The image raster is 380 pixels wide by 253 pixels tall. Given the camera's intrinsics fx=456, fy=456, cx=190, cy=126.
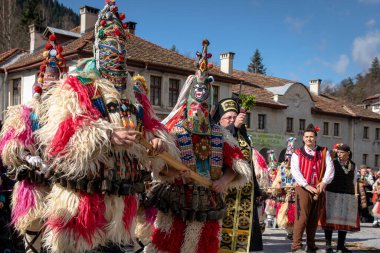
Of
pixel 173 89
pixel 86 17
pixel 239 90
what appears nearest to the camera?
pixel 173 89

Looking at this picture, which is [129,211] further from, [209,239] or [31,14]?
[31,14]

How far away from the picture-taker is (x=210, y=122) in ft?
15.6

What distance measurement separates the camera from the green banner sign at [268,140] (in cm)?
3138

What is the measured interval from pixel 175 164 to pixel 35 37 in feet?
87.3

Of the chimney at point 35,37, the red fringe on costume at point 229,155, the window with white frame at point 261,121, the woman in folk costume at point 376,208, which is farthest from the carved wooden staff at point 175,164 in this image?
the window with white frame at point 261,121

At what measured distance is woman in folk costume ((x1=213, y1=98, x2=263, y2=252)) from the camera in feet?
17.9

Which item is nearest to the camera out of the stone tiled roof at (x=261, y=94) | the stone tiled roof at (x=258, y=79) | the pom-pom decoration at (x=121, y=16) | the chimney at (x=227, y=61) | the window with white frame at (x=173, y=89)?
the pom-pom decoration at (x=121, y=16)

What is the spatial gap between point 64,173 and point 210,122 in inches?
71.2

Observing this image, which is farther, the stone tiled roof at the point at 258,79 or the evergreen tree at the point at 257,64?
the evergreen tree at the point at 257,64

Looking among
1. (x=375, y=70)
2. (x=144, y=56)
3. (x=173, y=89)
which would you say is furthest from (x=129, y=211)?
(x=375, y=70)

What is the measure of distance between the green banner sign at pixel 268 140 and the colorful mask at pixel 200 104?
26.4m

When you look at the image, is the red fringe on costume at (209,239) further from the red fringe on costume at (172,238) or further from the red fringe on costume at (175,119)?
the red fringe on costume at (175,119)

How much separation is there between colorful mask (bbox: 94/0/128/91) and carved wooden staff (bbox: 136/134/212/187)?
491mm

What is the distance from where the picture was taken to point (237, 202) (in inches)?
222
